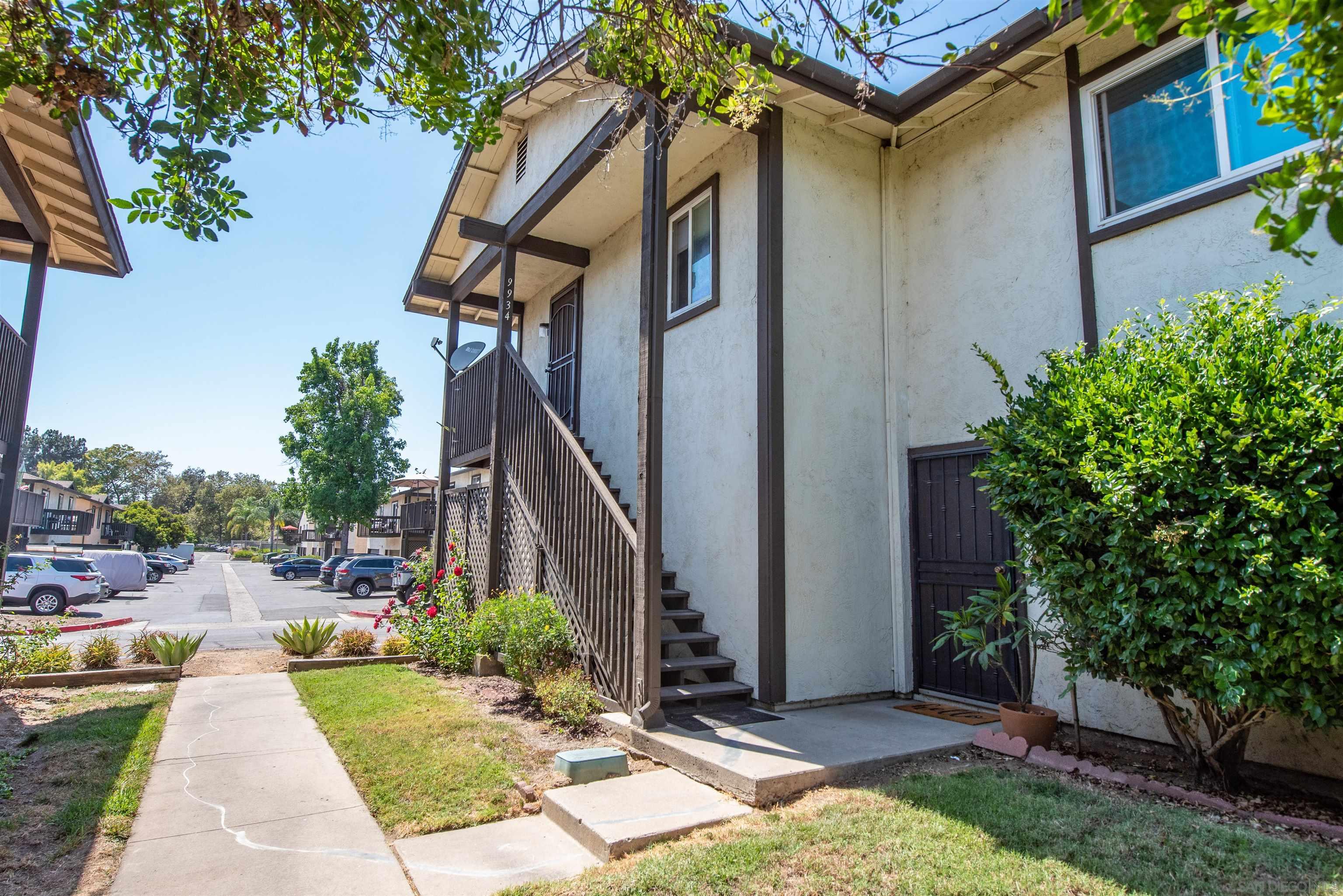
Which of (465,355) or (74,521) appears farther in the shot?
(74,521)

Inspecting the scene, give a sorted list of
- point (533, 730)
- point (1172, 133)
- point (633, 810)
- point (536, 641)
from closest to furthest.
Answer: point (633, 810) → point (1172, 133) → point (533, 730) → point (536, 641)

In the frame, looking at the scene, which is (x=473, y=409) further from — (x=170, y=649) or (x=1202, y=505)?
(x=1202, y=505)

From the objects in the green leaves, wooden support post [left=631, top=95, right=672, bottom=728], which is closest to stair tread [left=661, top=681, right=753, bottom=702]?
wooden support post [left=631, top=95, right=672, bottom=728]

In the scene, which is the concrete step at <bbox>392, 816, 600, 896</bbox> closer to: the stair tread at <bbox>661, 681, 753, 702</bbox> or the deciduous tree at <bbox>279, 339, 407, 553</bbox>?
the stair tread at <bbox>661, 681, 753, 702</bbox>

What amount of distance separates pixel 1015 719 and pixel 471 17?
5.12 metres

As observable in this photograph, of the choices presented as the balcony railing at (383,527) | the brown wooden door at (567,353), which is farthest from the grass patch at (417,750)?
the balcony railing at (383,527)

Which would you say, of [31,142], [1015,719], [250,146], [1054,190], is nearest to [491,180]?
[31,142]

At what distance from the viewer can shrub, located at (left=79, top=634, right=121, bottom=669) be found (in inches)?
308

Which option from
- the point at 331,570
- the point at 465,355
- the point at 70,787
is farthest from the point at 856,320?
the point at 331,570

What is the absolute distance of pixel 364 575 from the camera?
1069 inches

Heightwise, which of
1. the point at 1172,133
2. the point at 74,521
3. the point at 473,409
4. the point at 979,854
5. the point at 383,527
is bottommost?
the point at 979,854

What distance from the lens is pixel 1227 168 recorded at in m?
4.84

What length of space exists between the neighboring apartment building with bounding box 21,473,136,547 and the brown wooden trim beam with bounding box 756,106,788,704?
167ft

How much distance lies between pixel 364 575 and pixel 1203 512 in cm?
2768
